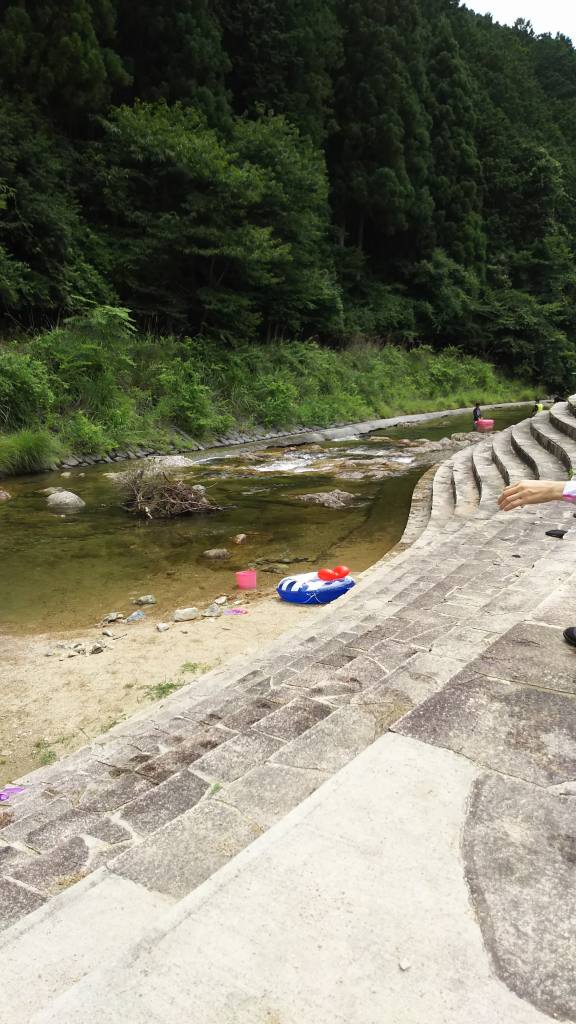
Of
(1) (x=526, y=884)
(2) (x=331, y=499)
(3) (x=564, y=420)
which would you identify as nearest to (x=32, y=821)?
(1) (x=526, y=884)

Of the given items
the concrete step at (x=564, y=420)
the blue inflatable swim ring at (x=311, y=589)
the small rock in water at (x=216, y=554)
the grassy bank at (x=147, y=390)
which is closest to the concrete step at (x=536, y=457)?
the concrete step at (x=564, y=420)

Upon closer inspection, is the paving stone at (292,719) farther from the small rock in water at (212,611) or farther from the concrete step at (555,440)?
the concrete step at (555,440)

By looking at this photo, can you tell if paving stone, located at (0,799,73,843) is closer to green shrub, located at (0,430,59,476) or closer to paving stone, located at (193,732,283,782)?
paving stone, located at (193,732,283,782)

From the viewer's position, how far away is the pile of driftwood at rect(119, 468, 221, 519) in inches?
370

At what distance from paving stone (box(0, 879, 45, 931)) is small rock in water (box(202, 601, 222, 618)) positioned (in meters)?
3.75

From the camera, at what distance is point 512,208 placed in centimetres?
4306

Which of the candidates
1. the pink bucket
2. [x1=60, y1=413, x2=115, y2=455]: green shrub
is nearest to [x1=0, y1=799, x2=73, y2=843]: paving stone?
the pink bucket

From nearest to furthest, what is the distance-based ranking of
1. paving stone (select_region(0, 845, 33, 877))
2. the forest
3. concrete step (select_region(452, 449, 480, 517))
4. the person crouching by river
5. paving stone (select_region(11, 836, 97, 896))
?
paving stone (select_region(11, 836, 97, 896)) < paving stone (select_region(0, 845, 33, 877)) < the person crouching by river < concrete step (select_region(452, 449, 480, 517)) < the forest

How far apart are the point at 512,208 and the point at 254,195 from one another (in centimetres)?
3100

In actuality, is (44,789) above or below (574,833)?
below

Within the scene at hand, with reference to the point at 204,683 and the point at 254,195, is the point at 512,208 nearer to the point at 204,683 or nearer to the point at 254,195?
the point at 254,195

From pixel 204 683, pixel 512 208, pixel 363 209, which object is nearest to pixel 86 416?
pixel 204 683

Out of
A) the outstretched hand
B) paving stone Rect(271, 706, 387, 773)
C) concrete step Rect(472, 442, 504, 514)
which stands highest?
the outstretched hand

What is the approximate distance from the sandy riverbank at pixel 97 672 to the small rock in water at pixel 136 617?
0.30 ft
